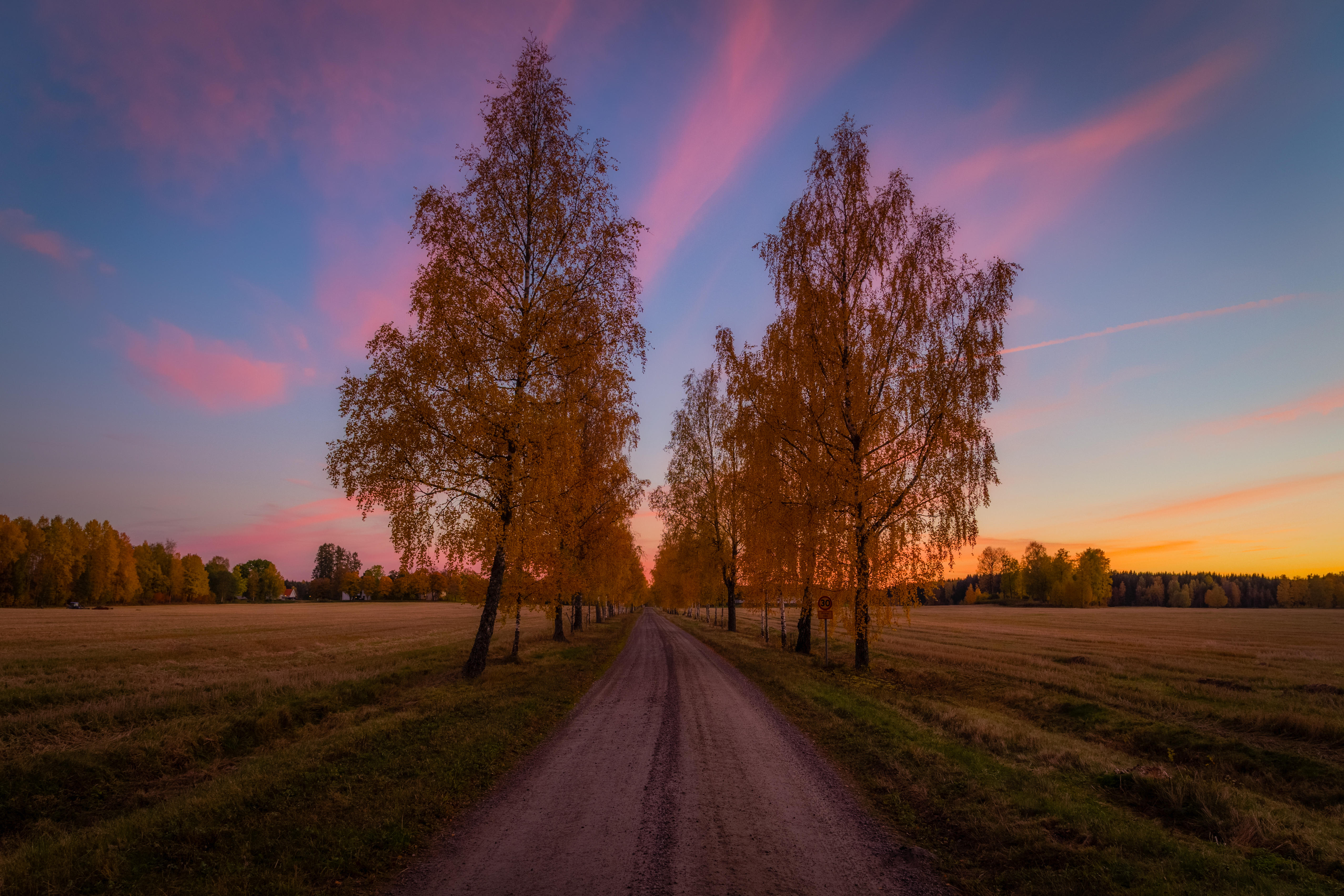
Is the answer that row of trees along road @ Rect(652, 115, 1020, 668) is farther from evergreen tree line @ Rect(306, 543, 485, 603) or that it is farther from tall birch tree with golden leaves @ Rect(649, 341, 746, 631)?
evergreen tree line @ Rect(306, 543, 485, 603)

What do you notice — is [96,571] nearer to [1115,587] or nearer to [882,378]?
[882,378]

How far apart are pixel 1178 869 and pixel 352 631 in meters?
53.4

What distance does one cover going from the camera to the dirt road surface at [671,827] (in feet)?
17.3

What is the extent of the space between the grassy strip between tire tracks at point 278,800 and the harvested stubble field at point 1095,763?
5.98 meters

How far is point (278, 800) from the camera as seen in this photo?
7340 mm

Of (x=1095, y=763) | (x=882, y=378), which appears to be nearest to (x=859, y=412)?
(x=882, y=378)

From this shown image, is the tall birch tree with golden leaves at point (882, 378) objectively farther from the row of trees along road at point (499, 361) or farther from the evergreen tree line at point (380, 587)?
the evergreen tree line at point (380, 587)

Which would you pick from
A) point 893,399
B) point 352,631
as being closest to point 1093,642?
point 893,399

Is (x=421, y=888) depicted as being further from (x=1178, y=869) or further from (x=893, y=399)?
(x=893, y=399)

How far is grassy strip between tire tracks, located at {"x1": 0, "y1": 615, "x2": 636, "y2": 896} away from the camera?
5.41 meters

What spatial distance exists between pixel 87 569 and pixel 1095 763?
12913 centimetres

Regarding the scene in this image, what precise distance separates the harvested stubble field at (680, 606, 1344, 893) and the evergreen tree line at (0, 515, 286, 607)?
363ft

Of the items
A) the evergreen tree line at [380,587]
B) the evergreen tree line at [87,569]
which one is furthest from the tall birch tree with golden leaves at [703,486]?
the evergreen tree line at [380,587]

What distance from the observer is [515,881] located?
17.1ft
